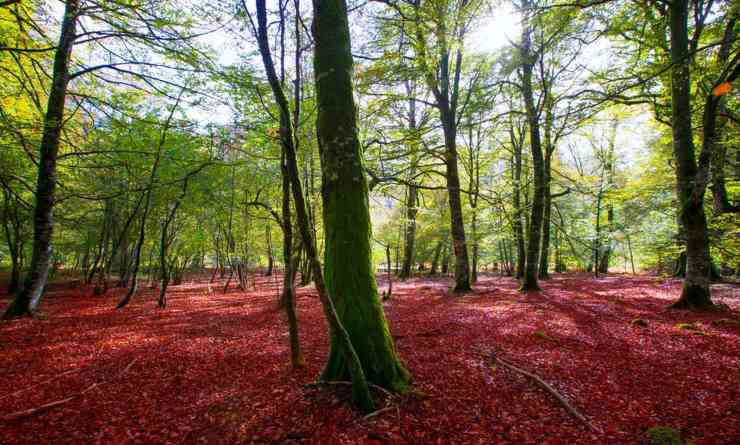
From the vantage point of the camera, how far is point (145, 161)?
1192 centimetres

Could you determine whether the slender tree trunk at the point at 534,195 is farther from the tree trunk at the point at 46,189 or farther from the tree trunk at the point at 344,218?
the tree trunk at the point at 46,189

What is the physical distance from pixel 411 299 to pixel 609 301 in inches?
250

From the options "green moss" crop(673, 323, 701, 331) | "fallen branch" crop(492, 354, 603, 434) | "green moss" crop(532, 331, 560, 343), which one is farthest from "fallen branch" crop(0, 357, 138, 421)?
"green moss" crop(673, 323, 701, 331)

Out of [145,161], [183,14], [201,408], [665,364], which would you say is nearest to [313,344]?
[201,408]

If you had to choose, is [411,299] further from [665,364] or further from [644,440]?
[644,440]

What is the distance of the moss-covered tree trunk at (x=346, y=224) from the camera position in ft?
11.6

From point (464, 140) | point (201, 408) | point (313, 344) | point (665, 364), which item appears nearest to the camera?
point (201, 408)

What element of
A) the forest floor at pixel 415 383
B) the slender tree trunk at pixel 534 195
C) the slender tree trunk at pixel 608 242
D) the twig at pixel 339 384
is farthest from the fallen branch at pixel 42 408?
the slender tree trunk at pixel 608 242

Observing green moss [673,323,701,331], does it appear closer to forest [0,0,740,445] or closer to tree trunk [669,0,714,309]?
forest [0,0,740,445]

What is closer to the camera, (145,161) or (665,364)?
(665,364)

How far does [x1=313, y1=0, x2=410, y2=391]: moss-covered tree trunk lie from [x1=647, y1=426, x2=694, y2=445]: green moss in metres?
2.36

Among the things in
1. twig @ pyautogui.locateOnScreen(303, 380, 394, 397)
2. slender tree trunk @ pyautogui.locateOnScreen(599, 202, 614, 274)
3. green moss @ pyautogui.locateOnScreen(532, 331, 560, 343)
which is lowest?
green moss @ pyautogui.locateOnScreen(532, 331, 560, 343)

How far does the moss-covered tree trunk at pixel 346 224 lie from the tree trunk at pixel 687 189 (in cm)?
818

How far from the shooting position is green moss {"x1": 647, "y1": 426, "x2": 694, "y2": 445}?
2.57m
